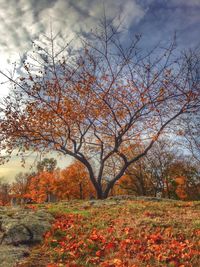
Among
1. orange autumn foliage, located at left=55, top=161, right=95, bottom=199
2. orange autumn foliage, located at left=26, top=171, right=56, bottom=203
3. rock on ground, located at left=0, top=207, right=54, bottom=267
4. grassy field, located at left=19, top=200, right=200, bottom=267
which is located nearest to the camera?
grassy field, located at left=19, top=200, right=200, bottom=267

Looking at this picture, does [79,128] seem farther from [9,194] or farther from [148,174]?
[9,194]

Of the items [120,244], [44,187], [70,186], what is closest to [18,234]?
[120,244]

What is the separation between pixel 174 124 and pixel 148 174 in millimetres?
32327

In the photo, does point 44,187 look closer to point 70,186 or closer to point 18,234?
point 70,186

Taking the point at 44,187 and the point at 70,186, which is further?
the point at 44,187

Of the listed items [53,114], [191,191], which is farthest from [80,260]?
[191,191]

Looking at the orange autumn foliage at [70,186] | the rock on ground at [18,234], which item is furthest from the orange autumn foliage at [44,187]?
the rock on ground at [18,234]

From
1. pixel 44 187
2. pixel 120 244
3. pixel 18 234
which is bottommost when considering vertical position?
pixel 120 244

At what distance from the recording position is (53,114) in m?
21.1

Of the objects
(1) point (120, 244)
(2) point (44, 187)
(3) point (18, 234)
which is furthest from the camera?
(2) point (44, 187)

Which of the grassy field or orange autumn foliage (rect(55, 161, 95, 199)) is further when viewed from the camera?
orange autumn foliage (rect(55, 161, 95, 199))

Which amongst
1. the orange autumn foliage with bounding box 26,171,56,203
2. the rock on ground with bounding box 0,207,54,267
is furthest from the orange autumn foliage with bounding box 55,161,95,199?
the rock on ground with bounding box 0,207,54,267

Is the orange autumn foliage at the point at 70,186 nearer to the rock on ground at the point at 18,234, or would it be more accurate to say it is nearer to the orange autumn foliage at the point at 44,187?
the orange autumn foliage at the point at 44,187

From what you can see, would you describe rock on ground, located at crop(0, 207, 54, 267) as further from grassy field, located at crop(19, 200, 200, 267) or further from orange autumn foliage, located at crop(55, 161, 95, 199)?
orange autumn foliage, located at crop(55, 161, 95, 199)
